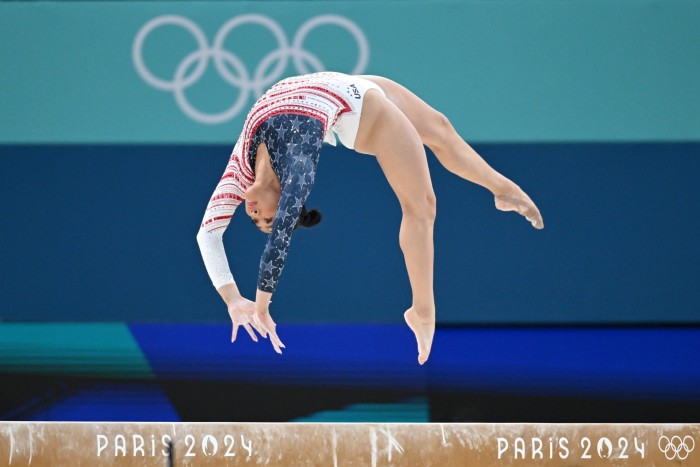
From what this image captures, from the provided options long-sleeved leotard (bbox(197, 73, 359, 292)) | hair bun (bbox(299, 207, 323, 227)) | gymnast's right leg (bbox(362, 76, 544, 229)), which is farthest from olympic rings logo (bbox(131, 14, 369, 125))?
hair bun (bbox(299, 207, 323, 227))

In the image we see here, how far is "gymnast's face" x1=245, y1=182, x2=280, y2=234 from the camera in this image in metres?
3.62

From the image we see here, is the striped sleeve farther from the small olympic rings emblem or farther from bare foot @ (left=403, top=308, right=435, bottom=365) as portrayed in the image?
the small olympic rings emblem

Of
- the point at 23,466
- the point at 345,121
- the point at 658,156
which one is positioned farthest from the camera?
the point at 658,156

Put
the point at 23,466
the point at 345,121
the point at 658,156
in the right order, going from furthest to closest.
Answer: the point at 658,156
the point at 23,466
the point at 345,121

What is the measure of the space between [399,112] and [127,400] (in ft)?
7.87

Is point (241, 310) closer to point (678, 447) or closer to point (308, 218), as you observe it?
point (308, 218)

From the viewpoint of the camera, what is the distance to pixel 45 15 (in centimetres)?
498

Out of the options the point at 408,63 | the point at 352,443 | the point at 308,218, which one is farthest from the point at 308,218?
the point at 408,63

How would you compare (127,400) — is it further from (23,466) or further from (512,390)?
(512,390)

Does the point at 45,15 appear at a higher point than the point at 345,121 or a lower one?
higher

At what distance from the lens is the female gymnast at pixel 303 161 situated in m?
3.47

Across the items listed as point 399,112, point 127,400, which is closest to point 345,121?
point 399,112

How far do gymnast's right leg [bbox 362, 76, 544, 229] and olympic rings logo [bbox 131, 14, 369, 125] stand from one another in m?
1.03

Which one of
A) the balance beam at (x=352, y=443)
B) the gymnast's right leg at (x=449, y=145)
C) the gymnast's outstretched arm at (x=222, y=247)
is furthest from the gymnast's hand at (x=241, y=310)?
the balance beam at (x=352, y=443)
